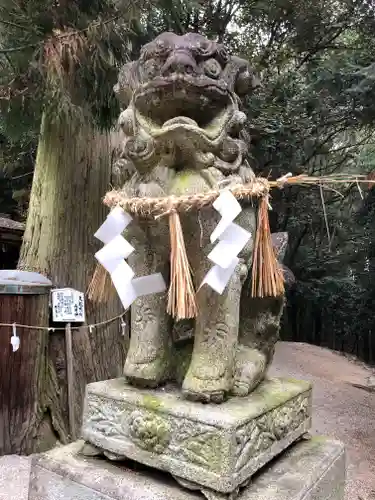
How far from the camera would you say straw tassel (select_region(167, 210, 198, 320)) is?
100 centimetres

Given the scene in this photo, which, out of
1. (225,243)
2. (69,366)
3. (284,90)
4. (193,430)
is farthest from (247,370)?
(284,90)

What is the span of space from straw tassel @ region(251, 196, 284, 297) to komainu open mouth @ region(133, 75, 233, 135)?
238 mm

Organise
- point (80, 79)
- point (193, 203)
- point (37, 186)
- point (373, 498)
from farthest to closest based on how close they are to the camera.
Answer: point (37, 186) → point (80, 79) → point (373, 498) → point (193, 203)

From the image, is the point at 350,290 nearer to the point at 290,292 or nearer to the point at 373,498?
the point at 290,292

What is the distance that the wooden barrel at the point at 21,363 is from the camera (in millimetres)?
2209

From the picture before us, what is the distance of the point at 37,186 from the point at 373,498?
241 cm

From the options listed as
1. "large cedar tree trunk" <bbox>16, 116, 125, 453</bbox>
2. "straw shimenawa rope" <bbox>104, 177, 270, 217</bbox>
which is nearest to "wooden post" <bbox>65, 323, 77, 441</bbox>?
"large cedar tree trunk" <bbox>16, 116, 125, 453</bbox>

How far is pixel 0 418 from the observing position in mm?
2205

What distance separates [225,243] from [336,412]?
9.69ft

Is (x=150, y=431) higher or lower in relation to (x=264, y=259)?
lower

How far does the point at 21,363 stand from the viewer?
2252mm

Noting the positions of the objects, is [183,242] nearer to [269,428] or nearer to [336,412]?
[269,428]

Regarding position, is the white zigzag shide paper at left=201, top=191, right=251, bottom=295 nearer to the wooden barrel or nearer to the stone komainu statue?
the stone komainu statue

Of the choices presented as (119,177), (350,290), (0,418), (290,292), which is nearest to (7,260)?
(0,418)
